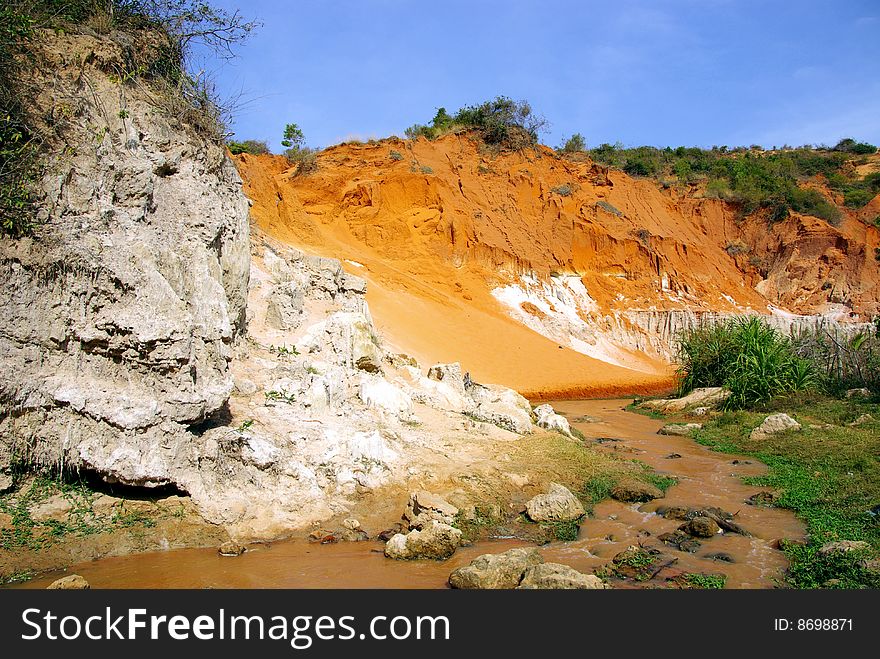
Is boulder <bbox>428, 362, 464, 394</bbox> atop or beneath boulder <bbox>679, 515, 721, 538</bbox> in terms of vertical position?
atop

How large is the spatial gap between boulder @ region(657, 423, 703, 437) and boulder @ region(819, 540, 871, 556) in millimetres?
6734

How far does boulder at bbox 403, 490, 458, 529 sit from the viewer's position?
5.30 meters

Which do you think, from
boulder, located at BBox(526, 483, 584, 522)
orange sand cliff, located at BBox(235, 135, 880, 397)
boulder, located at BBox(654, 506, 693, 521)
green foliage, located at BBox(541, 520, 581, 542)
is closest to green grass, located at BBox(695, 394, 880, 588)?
boulder, located at BBox(654, 506, 693, 521)

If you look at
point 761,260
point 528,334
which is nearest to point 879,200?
point 761,260

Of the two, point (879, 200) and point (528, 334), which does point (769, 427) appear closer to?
point (528, 334)

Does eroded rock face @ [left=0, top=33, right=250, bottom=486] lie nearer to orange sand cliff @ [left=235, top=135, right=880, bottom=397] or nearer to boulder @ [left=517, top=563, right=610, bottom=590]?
boulder @ [left=517, top=563, right=610, bottom=590]

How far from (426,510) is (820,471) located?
16.8 feet

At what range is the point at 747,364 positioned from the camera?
12453mm

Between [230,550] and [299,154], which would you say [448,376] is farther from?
[299,154]

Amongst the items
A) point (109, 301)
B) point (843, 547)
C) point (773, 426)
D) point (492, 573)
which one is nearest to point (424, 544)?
point (492, 573)

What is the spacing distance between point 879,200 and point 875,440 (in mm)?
30011

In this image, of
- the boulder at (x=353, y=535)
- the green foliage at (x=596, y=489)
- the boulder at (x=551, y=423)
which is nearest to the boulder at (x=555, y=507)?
the green foliage at (x=596, y=489)

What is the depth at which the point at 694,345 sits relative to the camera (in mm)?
14344

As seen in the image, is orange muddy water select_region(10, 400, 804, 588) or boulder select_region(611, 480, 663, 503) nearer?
orange muddy water select_region(10, 400, 804, 588)
